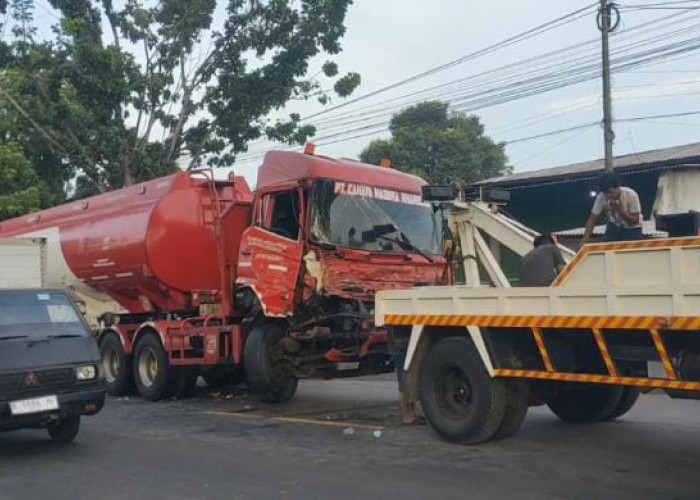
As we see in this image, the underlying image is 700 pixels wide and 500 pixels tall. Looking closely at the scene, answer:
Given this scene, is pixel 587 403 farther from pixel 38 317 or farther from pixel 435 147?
pixel 435 147

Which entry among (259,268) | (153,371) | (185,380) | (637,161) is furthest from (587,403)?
(637,161)

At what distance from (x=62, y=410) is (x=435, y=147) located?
30815 mm

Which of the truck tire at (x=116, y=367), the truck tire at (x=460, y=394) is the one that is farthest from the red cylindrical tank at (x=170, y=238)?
the truck tire at (x=460, y=394)

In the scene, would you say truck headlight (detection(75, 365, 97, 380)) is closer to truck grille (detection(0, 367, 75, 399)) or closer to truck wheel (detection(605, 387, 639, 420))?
truck grille (detection(0, 367, 75, 399))

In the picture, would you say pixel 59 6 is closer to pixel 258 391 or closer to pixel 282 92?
pixel 282 92

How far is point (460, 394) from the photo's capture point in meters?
8.25

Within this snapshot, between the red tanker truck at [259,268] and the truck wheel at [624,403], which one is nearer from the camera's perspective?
the truck wheel at [624,403]

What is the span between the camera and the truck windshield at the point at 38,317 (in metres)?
8.52

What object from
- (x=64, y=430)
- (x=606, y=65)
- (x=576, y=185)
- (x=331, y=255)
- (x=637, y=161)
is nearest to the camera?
(x=64, y=430)

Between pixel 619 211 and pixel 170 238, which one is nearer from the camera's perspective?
pixel 619 211

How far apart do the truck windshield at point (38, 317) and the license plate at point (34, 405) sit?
29.8 inches

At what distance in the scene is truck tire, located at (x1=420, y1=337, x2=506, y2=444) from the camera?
7.80 metres

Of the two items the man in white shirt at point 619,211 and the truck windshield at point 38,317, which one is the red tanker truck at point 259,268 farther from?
the man in white shirt at point 619,211

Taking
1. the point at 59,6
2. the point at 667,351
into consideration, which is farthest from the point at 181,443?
the point at 59,6
